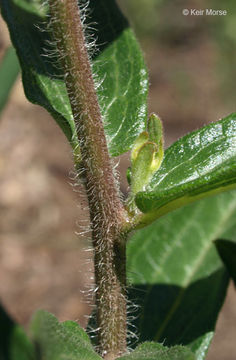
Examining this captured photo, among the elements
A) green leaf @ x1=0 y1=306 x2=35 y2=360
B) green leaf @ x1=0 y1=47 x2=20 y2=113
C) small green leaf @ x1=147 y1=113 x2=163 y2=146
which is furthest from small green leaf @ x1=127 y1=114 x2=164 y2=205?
green leaf @ x1=0 y1=47 x2=20 y2=113

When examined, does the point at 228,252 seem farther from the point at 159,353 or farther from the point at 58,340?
the point at 58,340

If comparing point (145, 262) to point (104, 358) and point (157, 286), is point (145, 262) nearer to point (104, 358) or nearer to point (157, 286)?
point (157, 286)

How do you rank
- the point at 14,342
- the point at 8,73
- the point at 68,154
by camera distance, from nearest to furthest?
the point at 14,342 < the point at 8,73 < the point at 68,154

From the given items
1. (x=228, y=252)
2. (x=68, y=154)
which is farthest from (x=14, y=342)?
(x=68, y=154)

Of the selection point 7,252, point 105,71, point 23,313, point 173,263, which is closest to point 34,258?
point 7,252

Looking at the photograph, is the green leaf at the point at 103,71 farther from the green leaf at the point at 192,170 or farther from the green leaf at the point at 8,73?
the green leaf at the point at 8,73

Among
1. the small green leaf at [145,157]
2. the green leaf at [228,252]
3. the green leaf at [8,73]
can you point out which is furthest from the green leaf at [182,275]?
the green leaf at [8,73]
